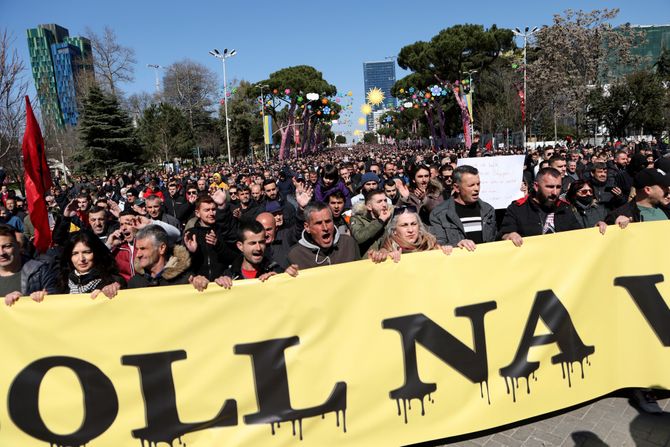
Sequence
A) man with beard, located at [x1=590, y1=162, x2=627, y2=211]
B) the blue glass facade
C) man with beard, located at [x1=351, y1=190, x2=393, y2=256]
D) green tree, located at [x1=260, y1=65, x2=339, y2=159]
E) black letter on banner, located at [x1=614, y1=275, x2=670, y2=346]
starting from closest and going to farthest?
black letter on banner, located at [x1=614, y1=275, x2=670, y2=346], man with beard, located at [x1=351, y1=190, x2=393, y2=256], man with beard, located at [x1=590, y1=162, x2=627, y2=211], green tree, located at [x1=260, y1=65, x2=339, y2=159], the blue glass facade

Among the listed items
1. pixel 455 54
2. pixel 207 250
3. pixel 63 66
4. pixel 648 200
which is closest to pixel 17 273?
pixel 207 250

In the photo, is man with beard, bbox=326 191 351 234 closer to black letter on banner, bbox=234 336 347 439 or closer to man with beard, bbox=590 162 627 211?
black letter on banner, bbox=234 336 347 439

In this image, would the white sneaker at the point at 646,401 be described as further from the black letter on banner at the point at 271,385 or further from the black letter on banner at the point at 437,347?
the black letter on banner at the point at 271,385

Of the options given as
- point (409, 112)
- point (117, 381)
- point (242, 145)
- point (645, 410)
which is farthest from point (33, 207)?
point (409, 112)

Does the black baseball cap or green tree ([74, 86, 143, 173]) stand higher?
green tree ([74, 86, 143, 173])

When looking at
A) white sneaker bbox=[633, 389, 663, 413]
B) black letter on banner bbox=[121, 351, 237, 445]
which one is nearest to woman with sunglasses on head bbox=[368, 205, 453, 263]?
black letter on banner bbox=[121, 351, 237, 445]

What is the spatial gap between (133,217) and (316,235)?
2702mm

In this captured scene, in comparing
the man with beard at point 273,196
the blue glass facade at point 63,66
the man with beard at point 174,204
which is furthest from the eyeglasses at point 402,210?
the blue glass facade at point 63,66

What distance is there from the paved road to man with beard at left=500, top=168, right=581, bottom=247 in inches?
56.9

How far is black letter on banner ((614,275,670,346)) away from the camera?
348cm

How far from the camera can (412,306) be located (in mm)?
3229

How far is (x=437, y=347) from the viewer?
3.24 metres

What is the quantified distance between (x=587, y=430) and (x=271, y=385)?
2198 mm

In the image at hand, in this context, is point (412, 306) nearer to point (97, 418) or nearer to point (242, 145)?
point (97, 418)
